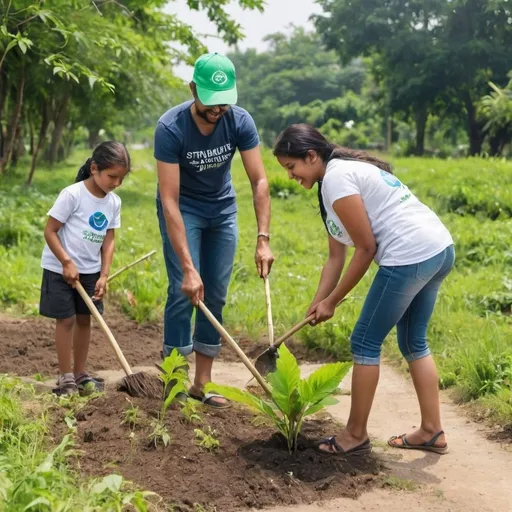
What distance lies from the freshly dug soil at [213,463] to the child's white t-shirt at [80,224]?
38.5 inches

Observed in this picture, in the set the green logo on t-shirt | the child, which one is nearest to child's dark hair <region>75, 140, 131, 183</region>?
the child

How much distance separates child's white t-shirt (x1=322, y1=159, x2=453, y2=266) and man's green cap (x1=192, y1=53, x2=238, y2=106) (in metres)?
0.72

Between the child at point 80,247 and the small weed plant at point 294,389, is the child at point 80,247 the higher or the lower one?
the higher one

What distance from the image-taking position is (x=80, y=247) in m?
4.80

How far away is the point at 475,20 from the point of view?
104 feet

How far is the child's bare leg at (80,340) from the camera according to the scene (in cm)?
497

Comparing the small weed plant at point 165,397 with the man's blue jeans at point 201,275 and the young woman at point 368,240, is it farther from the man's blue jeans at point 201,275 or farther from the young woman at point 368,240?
the young woman at point 368,240

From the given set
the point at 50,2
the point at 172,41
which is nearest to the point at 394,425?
the point at 50,2

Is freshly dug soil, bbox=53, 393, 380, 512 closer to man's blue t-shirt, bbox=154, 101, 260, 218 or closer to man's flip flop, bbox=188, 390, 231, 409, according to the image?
man's flip flop, bbox=188, 390, 231, 409

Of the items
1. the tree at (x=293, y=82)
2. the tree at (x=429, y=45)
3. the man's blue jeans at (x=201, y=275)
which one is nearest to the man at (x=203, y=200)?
the man's blue jeans at (x=201, y=275)

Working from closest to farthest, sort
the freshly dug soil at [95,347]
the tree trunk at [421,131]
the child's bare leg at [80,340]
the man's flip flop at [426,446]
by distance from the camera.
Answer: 1. the man's flip flop at [426,446]
2. the child's bare leg at [80,340]
3. the freshly dug soil at [95,347]
4. the tree trunk at [421,131]

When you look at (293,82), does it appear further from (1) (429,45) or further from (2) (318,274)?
(2) (318,274)

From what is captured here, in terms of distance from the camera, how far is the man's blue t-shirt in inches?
169

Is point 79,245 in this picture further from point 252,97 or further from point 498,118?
point 252,97
